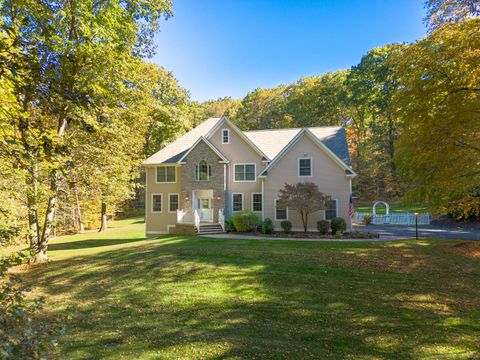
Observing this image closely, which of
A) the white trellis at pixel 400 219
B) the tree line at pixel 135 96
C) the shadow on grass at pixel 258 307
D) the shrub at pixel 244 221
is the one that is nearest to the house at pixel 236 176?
the shrub at pixel 244 221

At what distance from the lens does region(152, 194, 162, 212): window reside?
2317 cm

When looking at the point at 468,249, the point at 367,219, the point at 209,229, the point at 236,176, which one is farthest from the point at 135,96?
the point at 367,219

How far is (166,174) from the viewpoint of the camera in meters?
23.2

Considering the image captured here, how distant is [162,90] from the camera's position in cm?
3481

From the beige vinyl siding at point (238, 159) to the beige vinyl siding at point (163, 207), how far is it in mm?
3783

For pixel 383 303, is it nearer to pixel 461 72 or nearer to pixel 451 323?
pixel 451 323

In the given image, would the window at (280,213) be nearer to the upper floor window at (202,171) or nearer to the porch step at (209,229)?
the porch step at (209,229)

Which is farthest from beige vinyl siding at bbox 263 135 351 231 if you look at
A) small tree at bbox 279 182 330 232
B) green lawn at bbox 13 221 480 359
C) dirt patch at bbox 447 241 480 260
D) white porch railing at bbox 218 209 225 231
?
dirt patch at bbox 447 241 480 260

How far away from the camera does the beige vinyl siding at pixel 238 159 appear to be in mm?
21828

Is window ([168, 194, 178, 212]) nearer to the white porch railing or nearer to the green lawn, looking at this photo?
the white porch railing

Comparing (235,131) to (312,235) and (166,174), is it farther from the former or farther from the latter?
(312,235)

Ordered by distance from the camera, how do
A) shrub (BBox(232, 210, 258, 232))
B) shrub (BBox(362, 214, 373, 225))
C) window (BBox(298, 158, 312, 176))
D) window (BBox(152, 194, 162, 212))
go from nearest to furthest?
shrub (BBox(232, 210, 258, 232)), window (BBox(298, 158, 312, 176)), window (BBox(152, 194, 162, 212)), shrub (BBox(362, 214, 373, 225))

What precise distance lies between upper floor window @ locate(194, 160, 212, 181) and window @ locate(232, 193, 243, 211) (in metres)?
2.46

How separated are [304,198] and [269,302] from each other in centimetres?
1072
